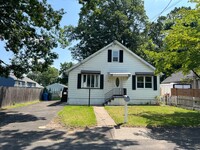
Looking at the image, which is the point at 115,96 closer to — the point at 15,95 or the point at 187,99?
the point at 187,99

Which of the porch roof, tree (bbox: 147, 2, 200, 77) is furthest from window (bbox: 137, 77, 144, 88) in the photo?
tree (bbox: 147, 2, 200, 77)

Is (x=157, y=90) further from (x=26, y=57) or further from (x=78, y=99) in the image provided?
(x=26, y=57)

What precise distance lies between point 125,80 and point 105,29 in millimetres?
19406

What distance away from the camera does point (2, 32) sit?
16.0 m

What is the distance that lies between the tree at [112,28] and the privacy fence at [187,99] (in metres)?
16.5

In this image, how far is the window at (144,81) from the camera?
24.7m

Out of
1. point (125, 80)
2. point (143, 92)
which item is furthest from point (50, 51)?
point (143, 92)

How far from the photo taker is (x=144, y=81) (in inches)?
974

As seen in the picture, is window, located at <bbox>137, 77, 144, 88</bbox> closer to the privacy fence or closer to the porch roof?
the porch roof

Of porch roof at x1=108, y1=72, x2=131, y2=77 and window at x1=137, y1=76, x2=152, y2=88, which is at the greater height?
porch roof at x1=108, y1=72, x2=131, y2=77

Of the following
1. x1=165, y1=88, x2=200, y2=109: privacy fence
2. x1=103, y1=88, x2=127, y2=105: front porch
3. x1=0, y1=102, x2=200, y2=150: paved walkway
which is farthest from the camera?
x1=103, y1=88, x2=127, y2=105: front porch

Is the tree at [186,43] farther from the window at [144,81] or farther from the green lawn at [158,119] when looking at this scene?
the window at [144,81]

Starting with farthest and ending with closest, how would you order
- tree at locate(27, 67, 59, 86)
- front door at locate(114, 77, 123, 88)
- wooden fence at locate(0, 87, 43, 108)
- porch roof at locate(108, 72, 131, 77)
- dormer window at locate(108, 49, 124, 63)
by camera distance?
1. tree at locate(27, 67, 59, 86)
2. dormer window at locate(108, 49, 124, 63)
3. front door at locate(114, 77, 123, 88)
4. porch roof at locate(108, 72, 131, 77)
5. wooden fence at locate(0, 87, 43, 108)

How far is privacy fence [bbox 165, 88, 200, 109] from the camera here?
736 inches
